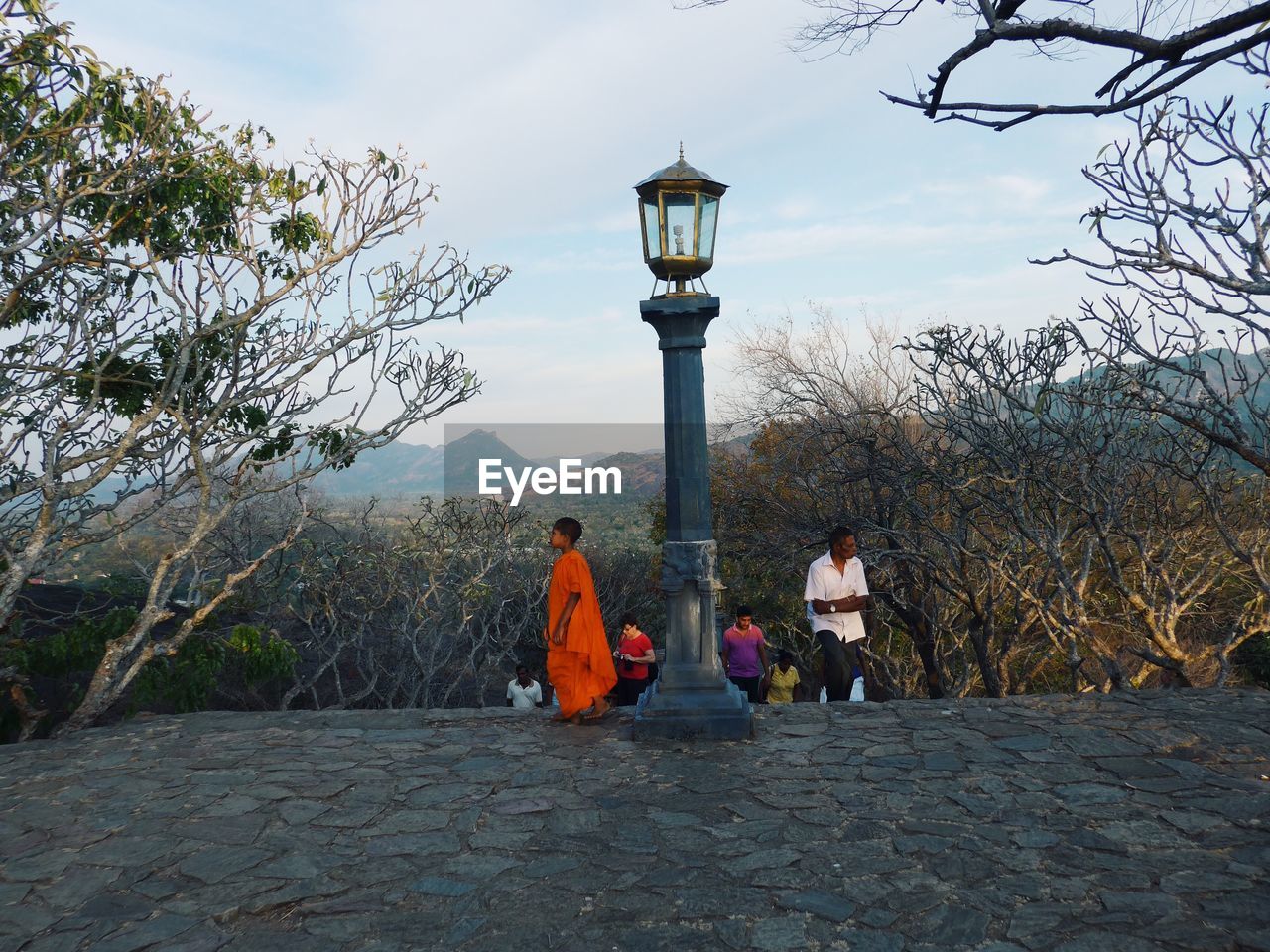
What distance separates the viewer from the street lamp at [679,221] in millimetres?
6141

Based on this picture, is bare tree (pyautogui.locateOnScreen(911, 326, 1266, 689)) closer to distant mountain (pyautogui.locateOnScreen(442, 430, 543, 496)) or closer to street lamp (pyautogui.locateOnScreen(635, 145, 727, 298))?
street lamp (pyautogui.locateOnScreen(635, 145, 727, 298))

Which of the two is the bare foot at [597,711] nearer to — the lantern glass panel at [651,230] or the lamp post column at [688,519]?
the lamp post column at [688,519]

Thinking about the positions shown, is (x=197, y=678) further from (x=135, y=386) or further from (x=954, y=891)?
(x=954, y=891)

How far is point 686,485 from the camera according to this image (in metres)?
6.36

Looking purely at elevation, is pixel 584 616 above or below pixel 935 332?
below

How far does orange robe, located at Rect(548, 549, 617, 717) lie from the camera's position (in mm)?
6707

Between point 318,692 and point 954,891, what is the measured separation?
13497 mm

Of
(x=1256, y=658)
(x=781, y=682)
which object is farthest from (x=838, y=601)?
(x=1256, y=658)

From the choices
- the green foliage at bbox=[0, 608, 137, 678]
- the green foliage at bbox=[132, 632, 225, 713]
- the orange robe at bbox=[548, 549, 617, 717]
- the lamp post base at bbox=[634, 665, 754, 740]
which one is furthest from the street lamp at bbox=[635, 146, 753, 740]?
the green foliage at bbox=[0, 608, 137, 678]

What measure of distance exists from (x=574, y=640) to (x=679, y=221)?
2955mm

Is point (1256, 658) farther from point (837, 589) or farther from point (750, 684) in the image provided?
point (837, 589)

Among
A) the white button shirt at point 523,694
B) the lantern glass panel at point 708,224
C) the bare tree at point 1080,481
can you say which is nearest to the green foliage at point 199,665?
the white button shirt at point 523,694

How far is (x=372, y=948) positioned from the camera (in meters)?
3.56

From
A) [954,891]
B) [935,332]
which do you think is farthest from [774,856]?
[935,332]
